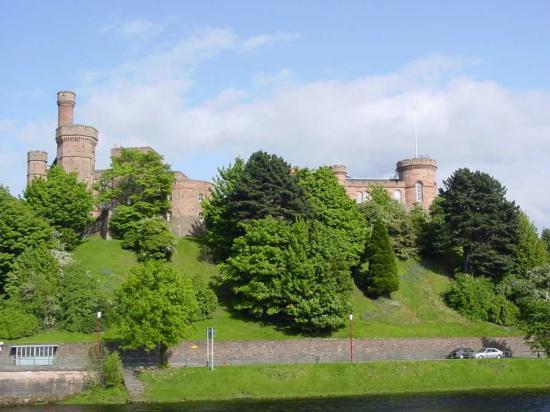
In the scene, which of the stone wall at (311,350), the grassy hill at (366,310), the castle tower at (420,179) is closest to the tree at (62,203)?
the grassy hill at (366,310)

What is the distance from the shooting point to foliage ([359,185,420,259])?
230 ft

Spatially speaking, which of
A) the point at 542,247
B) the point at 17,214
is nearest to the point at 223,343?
the point at 17,214

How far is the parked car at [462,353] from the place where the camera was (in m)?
51.5

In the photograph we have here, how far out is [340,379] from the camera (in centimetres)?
4578

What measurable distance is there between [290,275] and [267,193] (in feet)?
35.9

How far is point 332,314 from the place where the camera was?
54344 millimetres

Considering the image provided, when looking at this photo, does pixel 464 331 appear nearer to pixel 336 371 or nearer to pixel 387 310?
pixel 387 310

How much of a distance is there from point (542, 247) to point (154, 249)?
35.3m

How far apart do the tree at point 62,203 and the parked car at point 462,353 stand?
3525 cm

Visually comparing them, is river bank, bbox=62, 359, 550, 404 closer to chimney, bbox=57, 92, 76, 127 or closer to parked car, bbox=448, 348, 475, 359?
parked car, bbox=448, 348, 475, 359

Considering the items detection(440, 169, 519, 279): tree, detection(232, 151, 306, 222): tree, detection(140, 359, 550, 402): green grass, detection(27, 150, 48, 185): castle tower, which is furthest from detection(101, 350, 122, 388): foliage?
detection(27, 150, 48, 185): castle tower

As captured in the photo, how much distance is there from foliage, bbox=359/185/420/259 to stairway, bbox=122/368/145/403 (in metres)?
32.4

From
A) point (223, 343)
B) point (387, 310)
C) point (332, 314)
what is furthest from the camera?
point (387, 310)

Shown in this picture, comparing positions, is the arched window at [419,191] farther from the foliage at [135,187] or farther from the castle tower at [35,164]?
the castle tower at [35,164]
